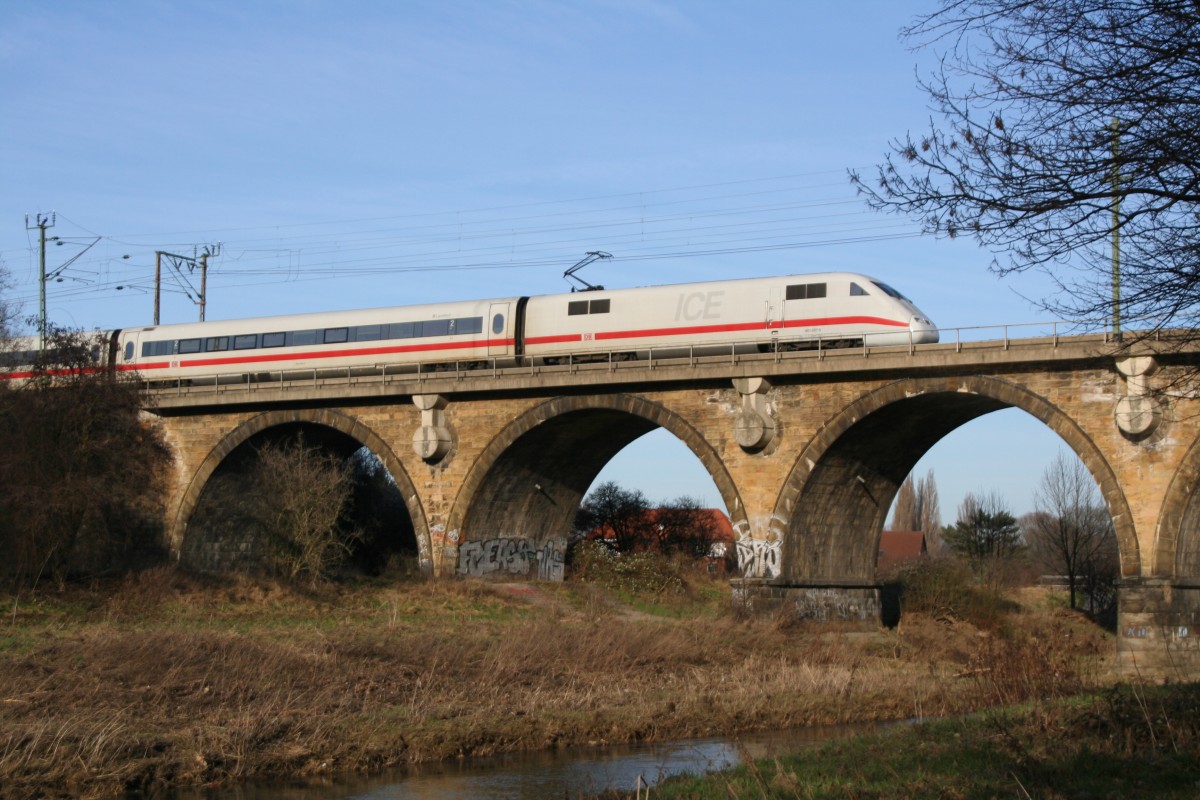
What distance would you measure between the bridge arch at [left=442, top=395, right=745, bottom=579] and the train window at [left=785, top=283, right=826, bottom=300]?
163 inches

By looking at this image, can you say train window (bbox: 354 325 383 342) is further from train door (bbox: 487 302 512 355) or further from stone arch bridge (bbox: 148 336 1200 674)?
train door (bbox: 487 302 512 355)

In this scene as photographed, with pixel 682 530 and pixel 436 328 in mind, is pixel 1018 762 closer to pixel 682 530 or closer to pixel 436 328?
pixel 436 328

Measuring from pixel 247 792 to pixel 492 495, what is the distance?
72.5 feet

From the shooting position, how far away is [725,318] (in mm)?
33188

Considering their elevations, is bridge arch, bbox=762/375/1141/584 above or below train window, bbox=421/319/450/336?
below

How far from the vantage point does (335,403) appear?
3825 centimetres

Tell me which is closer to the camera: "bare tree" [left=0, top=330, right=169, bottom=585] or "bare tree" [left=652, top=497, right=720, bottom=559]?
"bare tree" [left=0, top=330, right=169, bottom=585]

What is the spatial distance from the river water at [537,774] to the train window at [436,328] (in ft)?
68.8

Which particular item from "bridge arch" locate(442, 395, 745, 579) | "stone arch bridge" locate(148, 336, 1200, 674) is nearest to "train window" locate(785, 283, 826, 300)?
"stone arch bridge" locate(148, 336, 1200, 674)

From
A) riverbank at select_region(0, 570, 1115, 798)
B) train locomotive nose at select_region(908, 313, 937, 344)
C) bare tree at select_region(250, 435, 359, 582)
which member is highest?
train locomotive nose at select_region(908, 313, 937, 344)

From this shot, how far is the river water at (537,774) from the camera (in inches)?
584

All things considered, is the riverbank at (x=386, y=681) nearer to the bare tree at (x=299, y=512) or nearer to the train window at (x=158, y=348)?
the bare tree at (x=299, y=512)

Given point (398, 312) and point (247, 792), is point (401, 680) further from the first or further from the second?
point (398, 312)

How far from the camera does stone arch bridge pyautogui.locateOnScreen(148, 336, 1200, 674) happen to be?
88.0ft
